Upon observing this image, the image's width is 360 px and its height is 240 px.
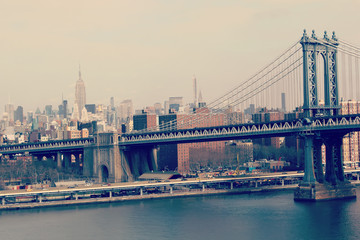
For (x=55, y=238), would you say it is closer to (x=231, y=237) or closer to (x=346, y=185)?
(x=231, y=237)

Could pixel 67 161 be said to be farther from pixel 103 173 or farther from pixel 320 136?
pixel 320 136

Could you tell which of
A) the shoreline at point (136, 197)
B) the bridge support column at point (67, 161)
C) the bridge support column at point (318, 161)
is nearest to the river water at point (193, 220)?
the shoreline at point (136, 197)

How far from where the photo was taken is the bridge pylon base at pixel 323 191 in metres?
64.7

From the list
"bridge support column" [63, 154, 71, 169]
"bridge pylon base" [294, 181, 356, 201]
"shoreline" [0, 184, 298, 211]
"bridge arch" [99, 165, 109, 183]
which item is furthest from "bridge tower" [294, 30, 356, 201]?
"bridge support column" [63, 154, 71, 169]

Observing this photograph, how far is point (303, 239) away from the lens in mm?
47844

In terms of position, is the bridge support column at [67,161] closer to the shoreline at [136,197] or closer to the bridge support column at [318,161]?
the shoreline at [136,197]

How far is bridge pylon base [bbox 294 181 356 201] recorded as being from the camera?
64688 millimetres

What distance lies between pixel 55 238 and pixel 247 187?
105 ft

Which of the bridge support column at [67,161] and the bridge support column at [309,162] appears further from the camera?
Result: the bridge support column at [67,161]

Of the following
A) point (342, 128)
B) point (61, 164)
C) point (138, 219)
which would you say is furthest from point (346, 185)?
point (61, 164)

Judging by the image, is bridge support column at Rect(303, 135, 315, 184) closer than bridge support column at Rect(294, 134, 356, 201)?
No

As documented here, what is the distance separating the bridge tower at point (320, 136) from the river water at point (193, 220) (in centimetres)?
186

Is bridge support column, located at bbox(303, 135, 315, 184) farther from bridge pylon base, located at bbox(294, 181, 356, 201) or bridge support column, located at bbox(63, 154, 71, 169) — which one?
bridge support column, located at bbox(63, 154, 71, 169)

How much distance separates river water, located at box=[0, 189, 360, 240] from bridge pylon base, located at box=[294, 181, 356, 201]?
115cm
